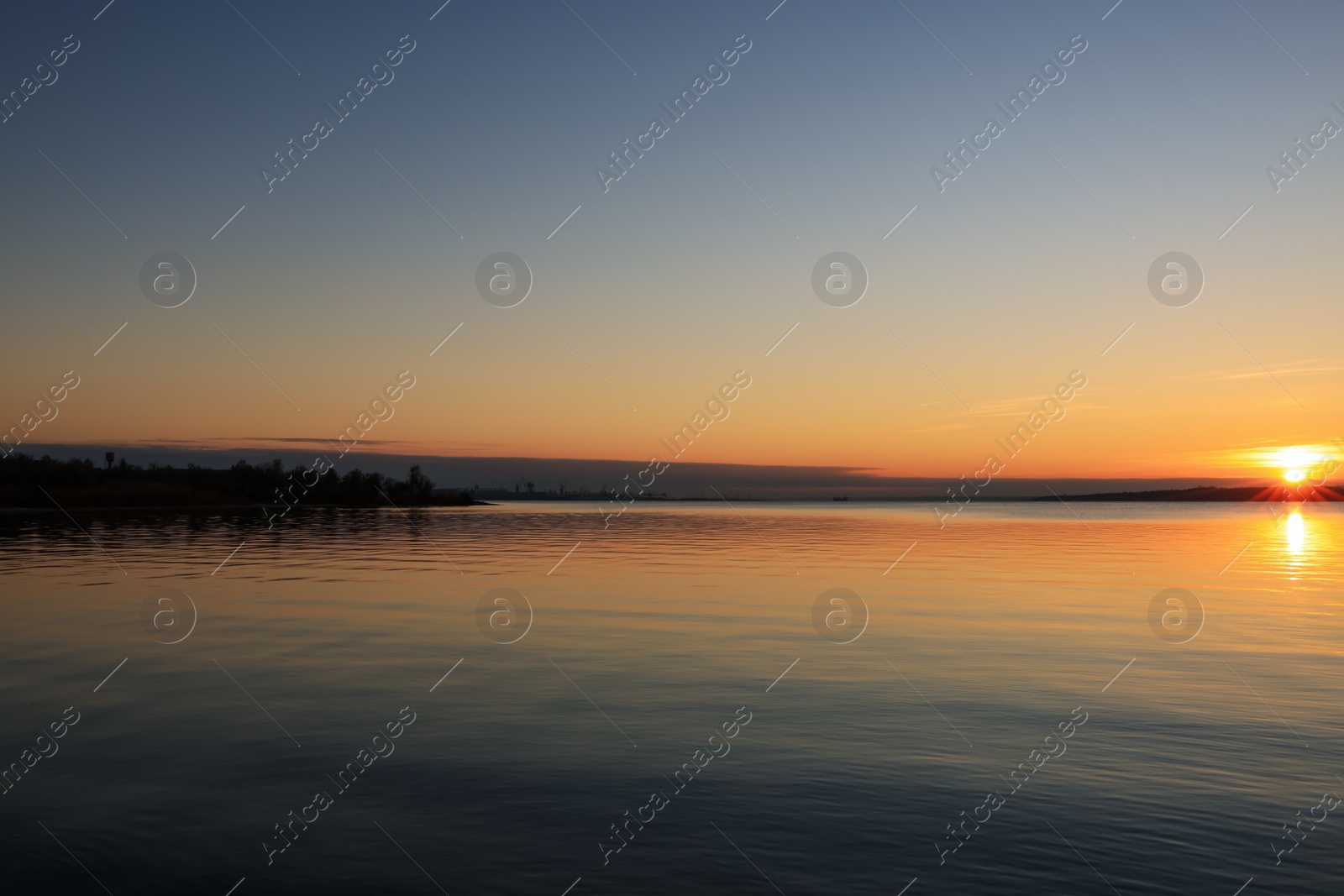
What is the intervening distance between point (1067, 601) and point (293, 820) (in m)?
28.2

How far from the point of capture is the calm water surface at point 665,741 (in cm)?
990

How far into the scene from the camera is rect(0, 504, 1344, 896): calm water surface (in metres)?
9.90

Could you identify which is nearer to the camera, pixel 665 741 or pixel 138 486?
pixel 665 741

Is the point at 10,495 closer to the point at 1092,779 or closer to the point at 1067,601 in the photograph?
the point at 1067,601

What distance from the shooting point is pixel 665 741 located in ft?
47.9

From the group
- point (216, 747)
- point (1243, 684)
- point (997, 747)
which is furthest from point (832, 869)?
point (1243, 684)

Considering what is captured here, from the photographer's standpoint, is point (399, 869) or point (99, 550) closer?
point (399, 869)

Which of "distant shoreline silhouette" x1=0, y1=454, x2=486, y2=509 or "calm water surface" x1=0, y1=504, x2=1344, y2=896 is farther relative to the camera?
"distant shoreline silhouette" x1=0, y1=454, x2=486, y2=509

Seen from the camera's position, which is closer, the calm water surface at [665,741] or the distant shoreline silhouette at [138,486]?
the calm water surface at [665,741]

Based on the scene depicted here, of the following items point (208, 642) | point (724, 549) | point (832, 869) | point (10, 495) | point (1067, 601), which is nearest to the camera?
point (832, 869)

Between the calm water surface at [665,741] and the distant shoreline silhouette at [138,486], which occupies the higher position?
the distant shoreline silhouette at [138,486]

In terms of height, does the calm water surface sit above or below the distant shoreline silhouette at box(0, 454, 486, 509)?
below

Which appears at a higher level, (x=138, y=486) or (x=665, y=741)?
(x=138, y=486)

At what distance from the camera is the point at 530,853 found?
398 inches
